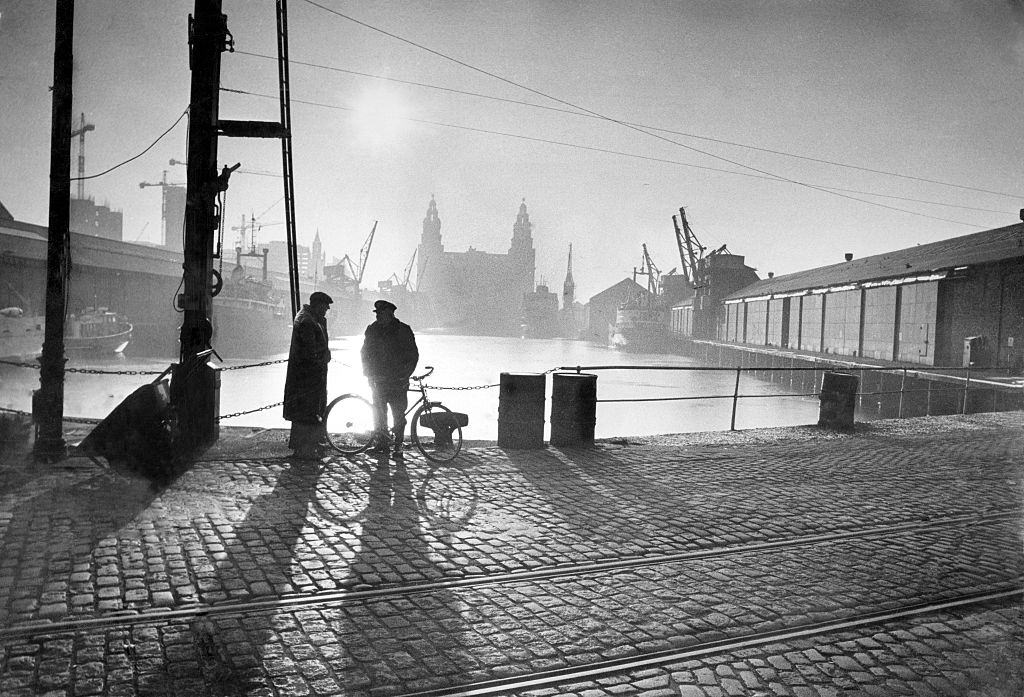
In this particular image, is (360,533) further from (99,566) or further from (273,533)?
(99,566)

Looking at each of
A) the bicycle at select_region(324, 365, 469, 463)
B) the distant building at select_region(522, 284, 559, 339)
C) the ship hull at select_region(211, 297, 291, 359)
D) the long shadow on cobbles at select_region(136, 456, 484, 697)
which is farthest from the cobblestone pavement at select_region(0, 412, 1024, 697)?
the distant building at select_region(522, 284, 559, 339)

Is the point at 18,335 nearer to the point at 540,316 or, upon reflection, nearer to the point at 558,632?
the point at 558,632

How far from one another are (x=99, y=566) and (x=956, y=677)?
4959 mm

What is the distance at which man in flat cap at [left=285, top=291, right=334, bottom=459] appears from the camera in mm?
8312

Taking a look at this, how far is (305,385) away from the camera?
840 centimetres

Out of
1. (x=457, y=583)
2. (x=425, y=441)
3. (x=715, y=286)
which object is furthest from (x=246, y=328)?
(x=457, y=583)

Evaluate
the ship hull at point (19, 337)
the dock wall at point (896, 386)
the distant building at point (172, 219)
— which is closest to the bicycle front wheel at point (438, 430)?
the dock wall at point (896, 386)

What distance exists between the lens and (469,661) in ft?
11.4

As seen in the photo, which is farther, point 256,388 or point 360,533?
point 256,388

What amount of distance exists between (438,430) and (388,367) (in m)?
1.05

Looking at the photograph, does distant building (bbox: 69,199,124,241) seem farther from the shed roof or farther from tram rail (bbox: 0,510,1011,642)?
tram rail (bbox: 0,510,1011,642)

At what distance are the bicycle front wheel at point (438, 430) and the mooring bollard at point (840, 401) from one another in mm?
7318

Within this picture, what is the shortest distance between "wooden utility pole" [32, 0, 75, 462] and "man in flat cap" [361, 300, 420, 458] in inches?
134

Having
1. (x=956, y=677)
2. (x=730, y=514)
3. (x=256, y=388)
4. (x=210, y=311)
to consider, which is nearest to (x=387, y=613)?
(x=956, y=677)
